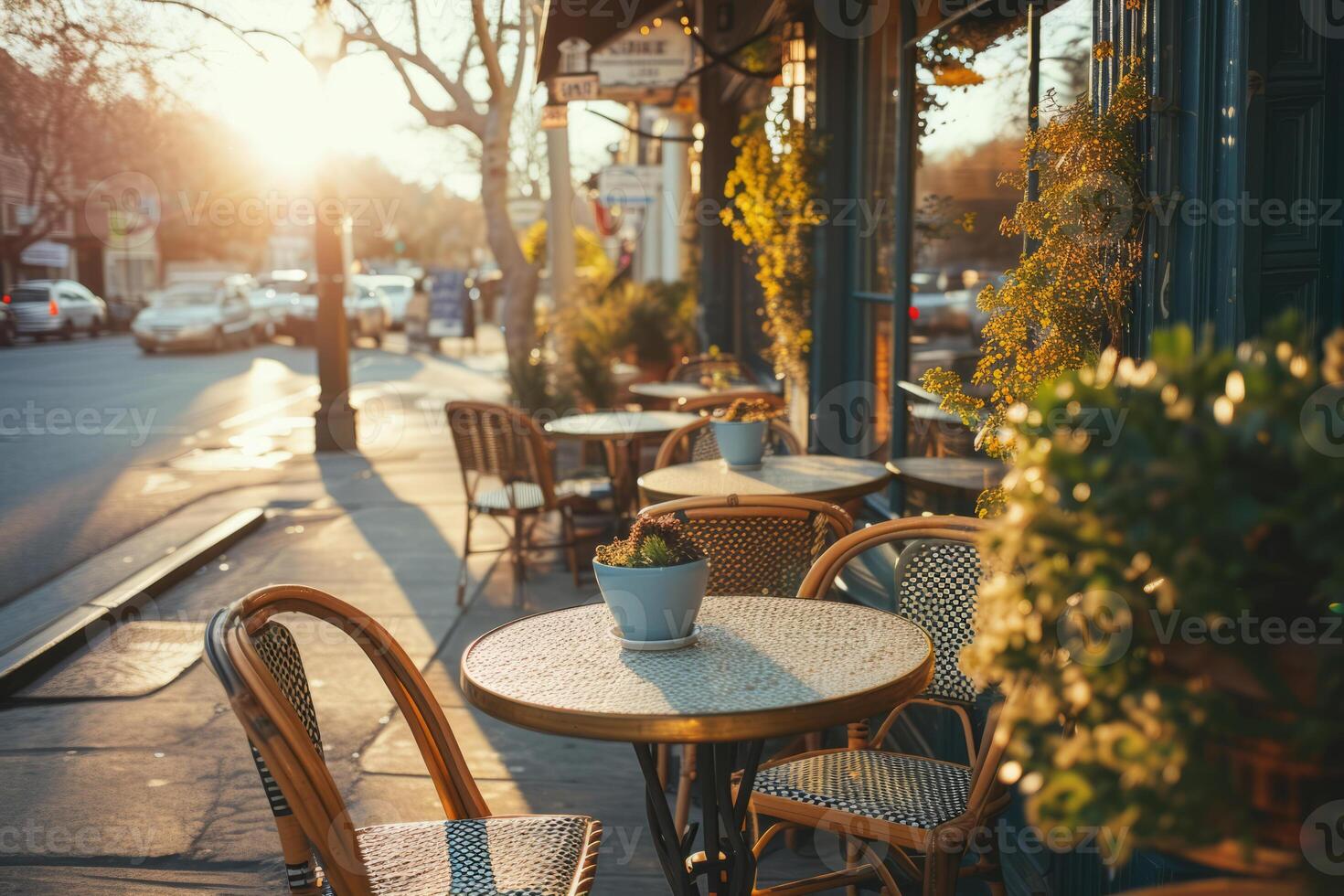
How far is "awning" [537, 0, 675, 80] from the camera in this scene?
7477 mm

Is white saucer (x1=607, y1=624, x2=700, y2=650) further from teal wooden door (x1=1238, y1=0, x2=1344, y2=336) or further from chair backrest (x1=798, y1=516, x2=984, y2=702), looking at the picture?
teal wooden door (x1=1238, y1=0, x2=1344, y2=336)

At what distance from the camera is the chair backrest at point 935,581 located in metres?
3.04

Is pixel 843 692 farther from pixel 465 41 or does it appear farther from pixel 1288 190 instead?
pixel 465 41

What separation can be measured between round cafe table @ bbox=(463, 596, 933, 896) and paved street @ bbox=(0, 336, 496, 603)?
518 centimetres

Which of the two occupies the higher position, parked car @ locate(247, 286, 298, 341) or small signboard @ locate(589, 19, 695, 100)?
small signboard @ locate(589, 19, 695, 100)

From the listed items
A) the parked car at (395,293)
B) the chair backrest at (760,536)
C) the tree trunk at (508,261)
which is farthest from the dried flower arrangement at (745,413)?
the parked car at (395,293)

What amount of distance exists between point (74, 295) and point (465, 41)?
13.8 m

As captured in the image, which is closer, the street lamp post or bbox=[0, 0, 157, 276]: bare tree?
bbox=[0, 0, 157, 276]: bare tree

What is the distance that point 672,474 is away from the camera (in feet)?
Answer: 15.5

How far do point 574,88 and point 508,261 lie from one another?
3.46 meters

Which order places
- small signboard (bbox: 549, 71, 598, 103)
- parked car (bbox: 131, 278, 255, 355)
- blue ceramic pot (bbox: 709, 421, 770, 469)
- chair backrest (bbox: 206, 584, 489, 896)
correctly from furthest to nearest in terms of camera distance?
parked car (bbox: 131, 278, 255, 355) < small signboard (bbox: 549, 71, 598, 103) < blue ceramic pot (bbox: 709, 421, 770, 469) < chair backrest (bbox: 206, 584, 489, 896)

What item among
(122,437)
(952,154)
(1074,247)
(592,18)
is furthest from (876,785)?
(122,437)

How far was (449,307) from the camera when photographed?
1051 inches

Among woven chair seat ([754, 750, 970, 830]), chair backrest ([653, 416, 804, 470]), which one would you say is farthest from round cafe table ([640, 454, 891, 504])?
woven chair seat ([754, 750, 970, 830])
